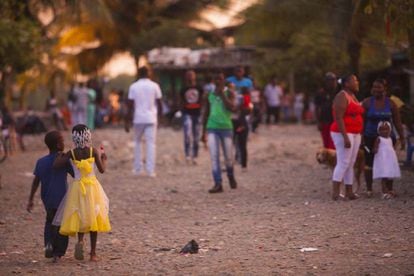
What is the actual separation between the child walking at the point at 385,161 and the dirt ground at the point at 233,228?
23 centimetres

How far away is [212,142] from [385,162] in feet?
9.15

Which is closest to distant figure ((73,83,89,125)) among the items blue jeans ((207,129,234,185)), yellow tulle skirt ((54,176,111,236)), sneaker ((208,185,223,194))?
sneaker ((208,185,223,194))

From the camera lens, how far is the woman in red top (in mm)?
11211

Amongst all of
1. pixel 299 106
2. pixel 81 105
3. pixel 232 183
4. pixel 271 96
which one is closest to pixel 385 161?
pixel 232 183

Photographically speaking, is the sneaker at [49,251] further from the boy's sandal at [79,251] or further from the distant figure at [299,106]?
the distant figure at [299,106]

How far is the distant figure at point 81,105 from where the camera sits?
28.6 meters

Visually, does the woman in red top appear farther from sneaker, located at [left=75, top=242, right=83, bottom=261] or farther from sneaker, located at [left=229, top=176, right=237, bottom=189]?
sneaker, located at [left=75, top=242, right=83, bottom=261]

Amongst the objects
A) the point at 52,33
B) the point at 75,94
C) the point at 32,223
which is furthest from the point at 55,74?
the point at 32,223

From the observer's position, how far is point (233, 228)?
32.4 ft

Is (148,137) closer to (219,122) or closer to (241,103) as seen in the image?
(241,103)

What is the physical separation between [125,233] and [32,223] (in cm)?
170

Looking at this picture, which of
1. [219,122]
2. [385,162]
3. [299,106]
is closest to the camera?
[385,162]

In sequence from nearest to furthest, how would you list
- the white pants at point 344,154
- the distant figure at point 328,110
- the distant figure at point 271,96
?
the white pants at point 344,154 → the distant figure at point 328,110 → the distant figure at point 271,96

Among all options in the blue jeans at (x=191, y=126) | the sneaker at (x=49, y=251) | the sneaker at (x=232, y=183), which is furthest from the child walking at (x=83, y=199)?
the blue jeans at (x=191, y=126)
